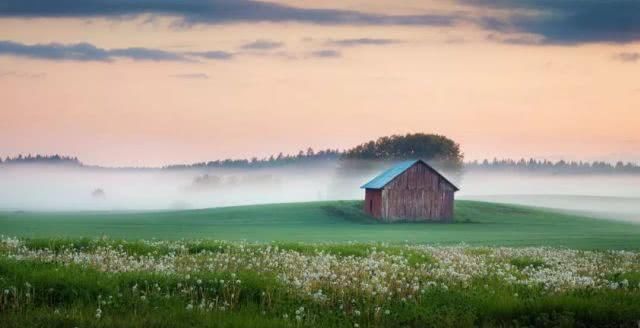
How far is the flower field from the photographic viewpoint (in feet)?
48.2

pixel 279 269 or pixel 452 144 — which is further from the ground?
pixel 452 144

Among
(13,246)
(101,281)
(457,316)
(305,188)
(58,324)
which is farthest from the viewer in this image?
(305,188)

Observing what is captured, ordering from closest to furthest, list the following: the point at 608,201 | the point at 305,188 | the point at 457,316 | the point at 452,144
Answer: the point at 457,316, the point at 452,144, the point at 608,201, the point at 305,188

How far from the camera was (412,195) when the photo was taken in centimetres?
9406

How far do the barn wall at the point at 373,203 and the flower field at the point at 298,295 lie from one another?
2780 inches

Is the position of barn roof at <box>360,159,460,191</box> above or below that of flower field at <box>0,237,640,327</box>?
above

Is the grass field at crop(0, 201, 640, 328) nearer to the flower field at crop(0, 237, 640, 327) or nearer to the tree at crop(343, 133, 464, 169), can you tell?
the flower field at crop(0, 237, 640, 327)

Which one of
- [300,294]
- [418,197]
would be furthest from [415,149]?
[300,294]

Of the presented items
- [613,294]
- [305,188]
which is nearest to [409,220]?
[613,294]

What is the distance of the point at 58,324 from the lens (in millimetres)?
13977

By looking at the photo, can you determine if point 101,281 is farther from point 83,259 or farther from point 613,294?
point 613,294

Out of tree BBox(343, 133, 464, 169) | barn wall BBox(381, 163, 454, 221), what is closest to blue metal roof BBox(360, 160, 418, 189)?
barn wall BBox(381, 163, 454, 221)

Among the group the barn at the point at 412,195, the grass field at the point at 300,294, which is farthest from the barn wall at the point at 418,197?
the grass field at the point at 300,294

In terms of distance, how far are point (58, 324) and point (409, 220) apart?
80370 millimetres
